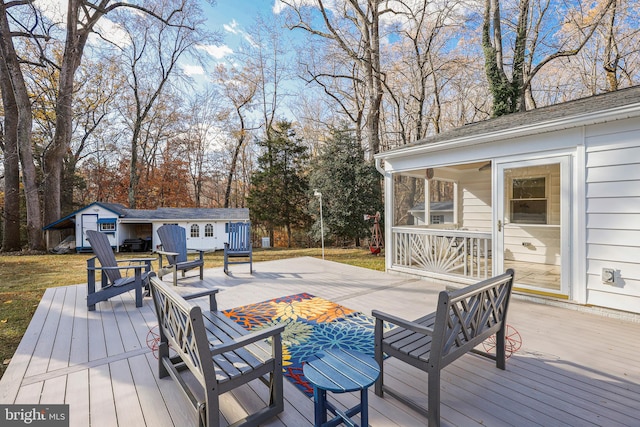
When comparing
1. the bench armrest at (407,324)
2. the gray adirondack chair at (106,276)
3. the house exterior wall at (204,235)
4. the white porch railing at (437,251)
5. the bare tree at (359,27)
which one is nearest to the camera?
the bench armrest at (407,324)

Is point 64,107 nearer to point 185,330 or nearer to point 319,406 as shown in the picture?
point 185,330

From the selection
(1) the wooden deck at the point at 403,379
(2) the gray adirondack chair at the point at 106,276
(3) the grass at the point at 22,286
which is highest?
(2) the gray adirondack chair at the point at 106,276

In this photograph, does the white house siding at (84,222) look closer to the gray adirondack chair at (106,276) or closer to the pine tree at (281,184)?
the pine tree at (281,184)

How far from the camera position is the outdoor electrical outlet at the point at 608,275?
11.4 feet

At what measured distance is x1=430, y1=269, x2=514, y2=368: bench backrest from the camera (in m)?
1.71

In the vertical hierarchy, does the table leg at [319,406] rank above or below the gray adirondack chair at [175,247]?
below

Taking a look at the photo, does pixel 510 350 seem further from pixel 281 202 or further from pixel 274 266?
pixel 281 202

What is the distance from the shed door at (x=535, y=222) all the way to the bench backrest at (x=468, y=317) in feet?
7.82

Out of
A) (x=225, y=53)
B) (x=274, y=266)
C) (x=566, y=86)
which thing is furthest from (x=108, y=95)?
(x=566, y=86)

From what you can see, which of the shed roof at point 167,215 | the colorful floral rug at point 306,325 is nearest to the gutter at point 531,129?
the colorful floral rug at point 306,325

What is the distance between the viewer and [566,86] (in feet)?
40.1

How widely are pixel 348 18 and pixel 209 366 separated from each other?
46.3 ft

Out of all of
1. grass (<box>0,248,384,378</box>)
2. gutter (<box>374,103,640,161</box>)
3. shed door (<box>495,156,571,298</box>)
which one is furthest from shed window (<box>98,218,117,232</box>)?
shed door (<box>495,156,571,298</box>)

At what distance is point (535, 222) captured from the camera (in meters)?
5.19
